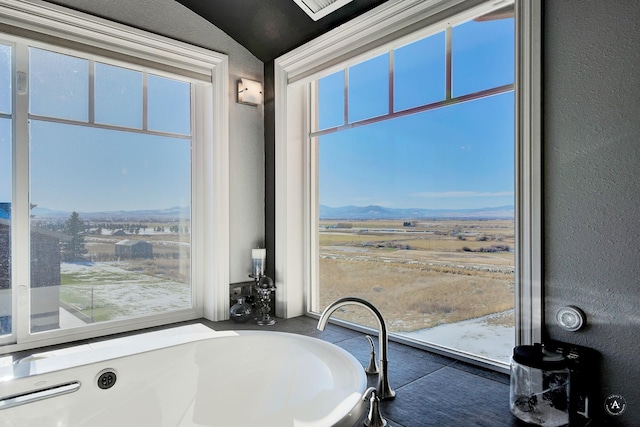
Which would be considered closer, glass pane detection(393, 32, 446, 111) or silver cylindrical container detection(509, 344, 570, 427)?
silver cylindrical container detection(509, 344, 570, 427)

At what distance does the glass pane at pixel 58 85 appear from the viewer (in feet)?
7.00

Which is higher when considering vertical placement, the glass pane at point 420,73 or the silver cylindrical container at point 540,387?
the glass pane at point 420,73

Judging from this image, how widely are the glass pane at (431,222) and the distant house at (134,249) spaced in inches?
42.5

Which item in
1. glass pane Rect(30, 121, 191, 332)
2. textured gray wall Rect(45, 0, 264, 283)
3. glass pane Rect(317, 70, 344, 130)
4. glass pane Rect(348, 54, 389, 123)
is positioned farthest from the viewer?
glass pane Rect(317, 70, 344, 130)

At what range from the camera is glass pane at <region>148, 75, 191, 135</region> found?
8.25 feet

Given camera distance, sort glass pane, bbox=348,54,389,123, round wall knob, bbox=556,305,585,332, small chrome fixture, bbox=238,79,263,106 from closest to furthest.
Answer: round wall knob, bbox=556,305,585,332
glass pane, bbox=348,54,389,123
small chrome fixture, bbox=238,79,263,106

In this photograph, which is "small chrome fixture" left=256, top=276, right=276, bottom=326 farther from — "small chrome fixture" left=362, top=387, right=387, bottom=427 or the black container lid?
the black container lid

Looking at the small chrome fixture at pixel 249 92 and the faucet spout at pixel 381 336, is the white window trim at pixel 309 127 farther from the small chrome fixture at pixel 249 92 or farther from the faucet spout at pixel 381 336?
the faucet spout at pixel 381 336

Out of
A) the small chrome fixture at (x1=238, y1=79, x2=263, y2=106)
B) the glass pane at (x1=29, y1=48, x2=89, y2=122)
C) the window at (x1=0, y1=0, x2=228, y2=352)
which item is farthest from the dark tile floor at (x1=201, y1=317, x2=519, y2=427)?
the glass pane at (x1=29, y1=48, x2=89, y2=122)

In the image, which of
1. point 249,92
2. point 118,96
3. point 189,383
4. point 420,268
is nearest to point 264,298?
point 189,383

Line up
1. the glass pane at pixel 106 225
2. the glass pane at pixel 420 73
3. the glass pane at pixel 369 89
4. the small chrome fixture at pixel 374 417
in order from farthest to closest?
1. the glass pane at pixel 369 89
2. the glass pane at pixel 106 225
3. the glass pane at pixel 420 73
4. the small chrome fixture at pixel 374 417

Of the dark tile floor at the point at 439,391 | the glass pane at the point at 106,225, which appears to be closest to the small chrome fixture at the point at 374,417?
the dark tile floor at the point at 439,391

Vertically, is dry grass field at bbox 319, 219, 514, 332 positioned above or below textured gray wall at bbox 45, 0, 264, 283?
below

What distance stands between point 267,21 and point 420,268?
1.68 meters
